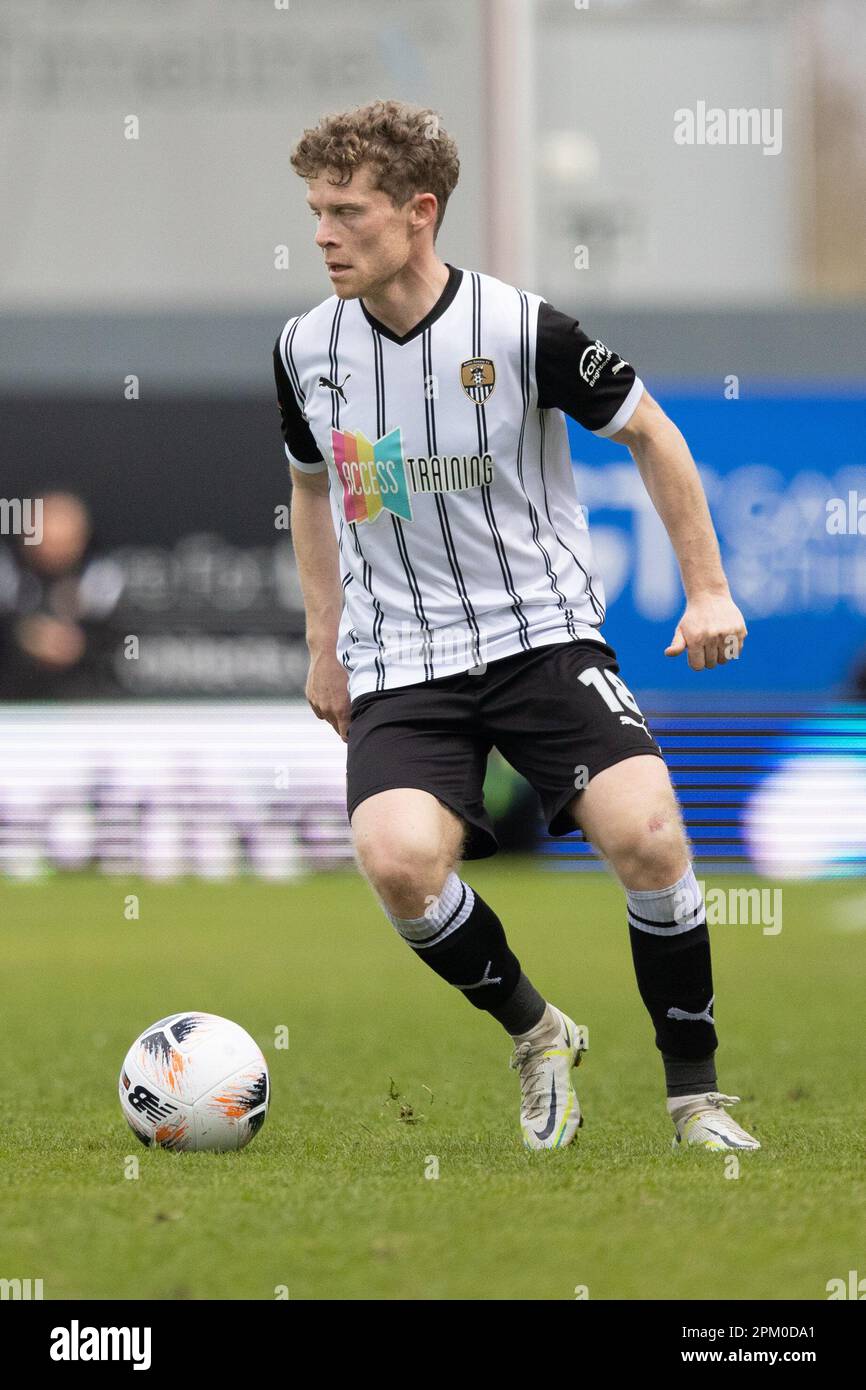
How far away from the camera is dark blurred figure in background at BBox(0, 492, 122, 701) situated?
13398 millimetres

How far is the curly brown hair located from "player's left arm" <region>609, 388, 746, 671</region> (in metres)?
0.61

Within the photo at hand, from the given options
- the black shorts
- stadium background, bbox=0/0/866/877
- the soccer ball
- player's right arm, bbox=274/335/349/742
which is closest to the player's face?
player's right arm, bbox=274/335/349/742

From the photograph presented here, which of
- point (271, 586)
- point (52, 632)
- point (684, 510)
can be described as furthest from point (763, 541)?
point (684, 510)

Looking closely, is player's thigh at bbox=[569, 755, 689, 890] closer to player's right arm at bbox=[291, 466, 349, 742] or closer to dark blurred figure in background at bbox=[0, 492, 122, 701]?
player's right arm at bbox=[291, 466, 349, 742]

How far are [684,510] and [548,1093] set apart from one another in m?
1.30

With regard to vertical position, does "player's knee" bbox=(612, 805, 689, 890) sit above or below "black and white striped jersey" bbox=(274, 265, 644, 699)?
below

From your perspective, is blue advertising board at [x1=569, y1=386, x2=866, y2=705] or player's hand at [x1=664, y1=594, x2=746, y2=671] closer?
player's hand at [x1=664, y1=594, x2=746, y2=671]

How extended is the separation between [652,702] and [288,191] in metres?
5.89

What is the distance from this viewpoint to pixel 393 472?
15.4 ft

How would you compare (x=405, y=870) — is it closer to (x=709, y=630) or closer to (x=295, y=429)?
(x=709, y=630)

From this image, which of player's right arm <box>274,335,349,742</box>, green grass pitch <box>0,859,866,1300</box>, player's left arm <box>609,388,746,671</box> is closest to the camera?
green grass pitch <box>0,859,866,1300</box>

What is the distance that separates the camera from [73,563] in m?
13.5
